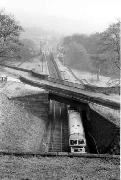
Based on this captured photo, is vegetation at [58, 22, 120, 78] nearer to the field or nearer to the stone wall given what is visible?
the stone wall

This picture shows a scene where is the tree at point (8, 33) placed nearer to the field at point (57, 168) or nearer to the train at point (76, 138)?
the train at point (76, 138)

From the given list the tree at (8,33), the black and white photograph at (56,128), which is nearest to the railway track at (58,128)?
the black and white photograph at (56,128)

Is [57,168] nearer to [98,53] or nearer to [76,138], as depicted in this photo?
[76,138]

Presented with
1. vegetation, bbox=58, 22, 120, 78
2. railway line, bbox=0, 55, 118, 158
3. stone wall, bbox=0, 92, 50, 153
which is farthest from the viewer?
vegetation, bbox=58, 22, 120, 78

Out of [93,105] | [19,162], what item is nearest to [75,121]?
[93,105]

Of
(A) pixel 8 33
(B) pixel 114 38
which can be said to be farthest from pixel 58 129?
(A) pixel 8 33

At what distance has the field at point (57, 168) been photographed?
2088 centimetres

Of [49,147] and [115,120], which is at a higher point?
[115,120]

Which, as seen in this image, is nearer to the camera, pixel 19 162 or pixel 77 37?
pixel 19 162

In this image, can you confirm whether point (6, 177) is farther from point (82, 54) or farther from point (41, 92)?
point (82, 54)

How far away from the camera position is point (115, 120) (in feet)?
118

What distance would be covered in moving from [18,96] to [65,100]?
7.99 metres

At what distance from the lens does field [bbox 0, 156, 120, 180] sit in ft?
68.5

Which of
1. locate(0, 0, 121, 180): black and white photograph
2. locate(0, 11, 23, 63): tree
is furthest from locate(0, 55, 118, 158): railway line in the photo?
locate(0, 11, 23, 63): tree
